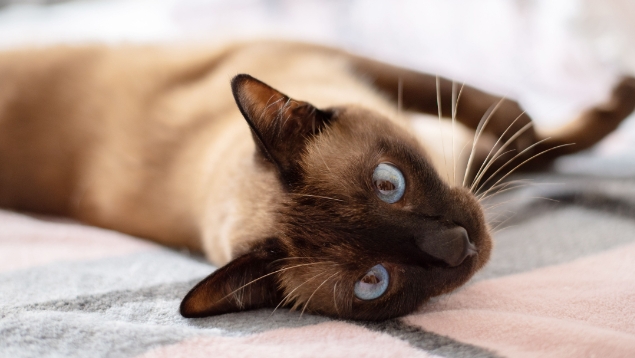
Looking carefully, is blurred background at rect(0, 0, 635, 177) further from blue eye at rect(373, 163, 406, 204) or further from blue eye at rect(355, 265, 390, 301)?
blue eye at rect(355, 265, 390, 301)

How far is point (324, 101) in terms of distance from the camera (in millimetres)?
1538

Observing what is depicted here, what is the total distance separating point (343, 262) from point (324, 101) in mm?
612

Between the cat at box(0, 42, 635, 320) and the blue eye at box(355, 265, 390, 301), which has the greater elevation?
the cat at box(0, 42, 635, 320)

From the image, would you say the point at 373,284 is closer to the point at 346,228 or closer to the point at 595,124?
the point at 346,228

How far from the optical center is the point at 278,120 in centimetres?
118

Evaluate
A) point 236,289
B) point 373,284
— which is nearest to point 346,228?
point 373,284

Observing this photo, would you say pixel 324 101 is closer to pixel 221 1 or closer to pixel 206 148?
pixel 206 148

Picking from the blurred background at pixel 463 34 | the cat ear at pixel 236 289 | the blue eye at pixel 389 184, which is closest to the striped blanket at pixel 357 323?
the cat ear at pixel 236 289

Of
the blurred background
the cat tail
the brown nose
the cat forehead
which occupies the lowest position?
the brown nose

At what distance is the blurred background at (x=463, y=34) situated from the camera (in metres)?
1.88

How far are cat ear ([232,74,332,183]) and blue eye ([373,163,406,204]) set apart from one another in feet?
0.68

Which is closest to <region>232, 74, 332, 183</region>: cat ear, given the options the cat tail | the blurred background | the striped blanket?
the striped blanket

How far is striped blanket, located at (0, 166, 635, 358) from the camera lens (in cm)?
83

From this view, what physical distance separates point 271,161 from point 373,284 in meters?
0.38
